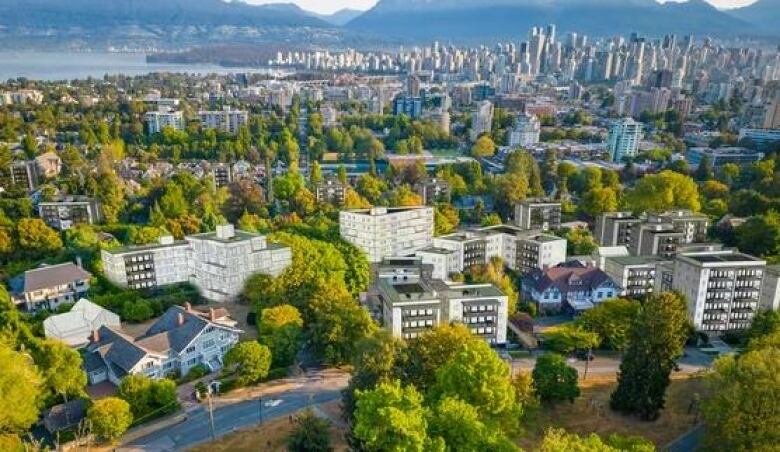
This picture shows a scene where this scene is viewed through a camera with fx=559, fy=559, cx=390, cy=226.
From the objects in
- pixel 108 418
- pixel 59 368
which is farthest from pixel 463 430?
pixel 59 368

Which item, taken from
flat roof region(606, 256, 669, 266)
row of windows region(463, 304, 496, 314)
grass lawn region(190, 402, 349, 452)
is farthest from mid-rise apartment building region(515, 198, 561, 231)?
grass lawn region(190, 402, 349, 452)

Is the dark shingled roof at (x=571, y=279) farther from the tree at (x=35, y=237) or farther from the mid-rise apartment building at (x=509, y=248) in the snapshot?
the tree at (x=35, y=237)

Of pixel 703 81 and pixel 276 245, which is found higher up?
pixel 703 81

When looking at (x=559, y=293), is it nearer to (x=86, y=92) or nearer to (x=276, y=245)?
(x=276, y=245)

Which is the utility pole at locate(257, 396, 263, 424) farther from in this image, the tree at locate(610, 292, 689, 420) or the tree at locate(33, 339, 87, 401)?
the tree at locate(610, 292, 689, 420)

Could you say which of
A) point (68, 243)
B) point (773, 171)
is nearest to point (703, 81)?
point (773, 171)

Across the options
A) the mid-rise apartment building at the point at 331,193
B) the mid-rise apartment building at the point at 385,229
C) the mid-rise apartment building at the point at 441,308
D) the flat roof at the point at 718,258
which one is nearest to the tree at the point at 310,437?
the mid-rise apartment building at the point at 441,308
